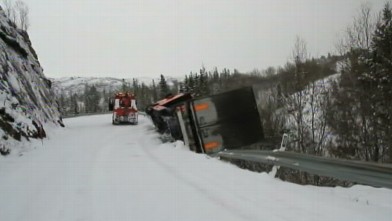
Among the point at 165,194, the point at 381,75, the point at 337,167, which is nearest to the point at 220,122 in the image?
the point at 165,194

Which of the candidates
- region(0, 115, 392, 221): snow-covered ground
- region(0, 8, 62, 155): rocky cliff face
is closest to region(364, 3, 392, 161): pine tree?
region(0, 115, 392, 221): snow-covered ground

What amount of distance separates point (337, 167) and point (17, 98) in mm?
14133

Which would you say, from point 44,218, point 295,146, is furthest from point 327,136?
point 44,218

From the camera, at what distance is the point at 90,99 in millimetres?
143875

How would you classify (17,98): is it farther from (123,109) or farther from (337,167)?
(337,167)

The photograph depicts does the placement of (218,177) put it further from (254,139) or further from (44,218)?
(254,139)

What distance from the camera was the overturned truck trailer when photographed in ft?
38.9

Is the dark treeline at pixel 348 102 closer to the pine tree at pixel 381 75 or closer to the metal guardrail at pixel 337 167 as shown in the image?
the pine tree at pixel 381 75

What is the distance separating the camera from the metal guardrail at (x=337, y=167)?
509 cm

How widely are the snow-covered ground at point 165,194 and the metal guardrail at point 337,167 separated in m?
0.30

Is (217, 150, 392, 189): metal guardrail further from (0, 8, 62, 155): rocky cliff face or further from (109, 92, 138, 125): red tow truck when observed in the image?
(109, 92, 138, 125): red tow truck

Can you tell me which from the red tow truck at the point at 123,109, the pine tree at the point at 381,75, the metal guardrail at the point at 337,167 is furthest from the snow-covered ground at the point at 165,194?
the pine tree at the point at 381,75

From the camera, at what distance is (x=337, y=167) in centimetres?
587

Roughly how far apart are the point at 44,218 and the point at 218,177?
11.7ft
